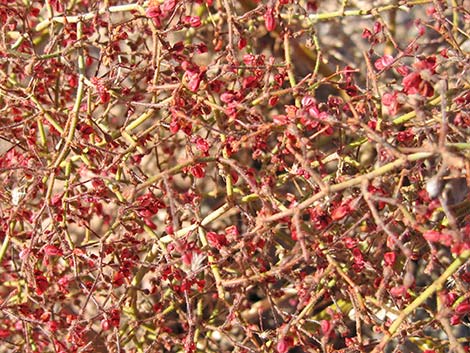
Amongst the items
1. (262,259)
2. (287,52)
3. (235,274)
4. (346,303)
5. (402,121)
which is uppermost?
(287,52)

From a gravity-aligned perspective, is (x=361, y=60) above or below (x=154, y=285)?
above

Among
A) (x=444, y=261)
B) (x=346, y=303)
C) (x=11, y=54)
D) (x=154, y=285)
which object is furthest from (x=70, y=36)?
(x=444, y=261)

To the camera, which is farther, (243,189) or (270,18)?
(243,189)

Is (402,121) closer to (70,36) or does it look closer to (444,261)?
(444,261)

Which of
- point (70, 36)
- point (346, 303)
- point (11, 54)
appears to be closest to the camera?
point (11, 54)

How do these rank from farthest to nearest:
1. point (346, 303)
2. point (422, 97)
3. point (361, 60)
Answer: point (361, 60) → point (346, 303) → point (422, 97)

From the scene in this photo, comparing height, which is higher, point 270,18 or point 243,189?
point 270,18

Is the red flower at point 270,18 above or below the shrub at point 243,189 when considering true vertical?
above

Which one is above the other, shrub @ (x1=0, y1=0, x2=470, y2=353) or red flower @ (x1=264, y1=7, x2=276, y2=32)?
red flower @ (x1=264, y1=7, x2=276, y2=32)

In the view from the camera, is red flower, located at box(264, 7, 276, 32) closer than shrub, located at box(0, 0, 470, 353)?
No

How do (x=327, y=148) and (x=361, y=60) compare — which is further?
(x=361, y=60)

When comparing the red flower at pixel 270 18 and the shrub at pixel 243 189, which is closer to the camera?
the shrub at pixel 243 189
